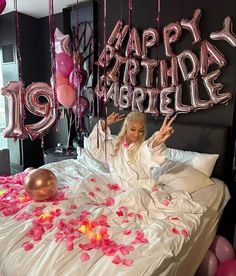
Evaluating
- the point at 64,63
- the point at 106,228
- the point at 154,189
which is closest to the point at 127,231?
the point at 106,228

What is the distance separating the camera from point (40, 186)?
69.4 inches

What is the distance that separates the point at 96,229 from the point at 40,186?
0.55 metres

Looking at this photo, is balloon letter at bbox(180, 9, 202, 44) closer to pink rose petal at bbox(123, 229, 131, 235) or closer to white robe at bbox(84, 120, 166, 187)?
white robe at bbox(84, 120, 166, 187)

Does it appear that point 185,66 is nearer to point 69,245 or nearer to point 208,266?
point 208,266

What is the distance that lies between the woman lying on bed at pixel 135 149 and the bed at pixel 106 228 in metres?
0.12

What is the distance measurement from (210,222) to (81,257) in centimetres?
105

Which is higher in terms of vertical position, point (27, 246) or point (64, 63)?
point (64, 63)

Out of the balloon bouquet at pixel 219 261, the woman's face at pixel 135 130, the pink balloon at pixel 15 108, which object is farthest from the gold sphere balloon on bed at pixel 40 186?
the balloon bouquet at pixel 219 261

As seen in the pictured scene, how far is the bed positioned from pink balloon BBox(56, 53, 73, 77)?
1.34m

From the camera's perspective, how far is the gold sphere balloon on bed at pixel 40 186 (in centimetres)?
177

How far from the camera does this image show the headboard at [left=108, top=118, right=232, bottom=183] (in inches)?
91.8

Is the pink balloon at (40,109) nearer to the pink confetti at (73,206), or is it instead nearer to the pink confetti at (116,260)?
the pink confetti at (73,206)

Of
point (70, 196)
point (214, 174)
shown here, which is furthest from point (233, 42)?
point (70, 196)

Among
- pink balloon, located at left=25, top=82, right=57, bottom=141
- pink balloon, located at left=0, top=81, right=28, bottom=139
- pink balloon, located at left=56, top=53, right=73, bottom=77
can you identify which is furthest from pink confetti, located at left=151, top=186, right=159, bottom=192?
pink balloon, located at left=56, top=53, right=73, bottom=77
